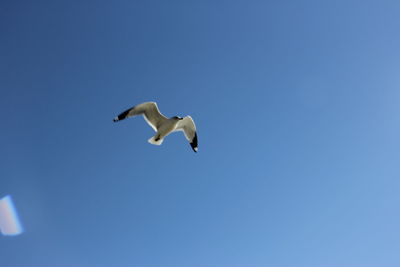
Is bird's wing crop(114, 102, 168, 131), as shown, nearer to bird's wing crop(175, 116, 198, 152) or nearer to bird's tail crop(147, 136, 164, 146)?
bird's tail crop(147, 136, 164, 146)

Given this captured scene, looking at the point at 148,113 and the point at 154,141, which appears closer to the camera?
the point at 154,141

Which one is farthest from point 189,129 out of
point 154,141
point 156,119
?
point 154,141

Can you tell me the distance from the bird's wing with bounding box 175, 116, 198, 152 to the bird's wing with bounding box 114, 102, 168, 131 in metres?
0.75

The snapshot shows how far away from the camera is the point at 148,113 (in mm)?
11062

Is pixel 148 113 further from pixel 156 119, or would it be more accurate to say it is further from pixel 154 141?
pixel 154 141

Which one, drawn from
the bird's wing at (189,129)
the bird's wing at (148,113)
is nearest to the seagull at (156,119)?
the bird's wing at (148,113)

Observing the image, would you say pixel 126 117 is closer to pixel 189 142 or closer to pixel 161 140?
pixel 161 140

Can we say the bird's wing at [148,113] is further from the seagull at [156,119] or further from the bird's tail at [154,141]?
the bird's tail at [154,141]

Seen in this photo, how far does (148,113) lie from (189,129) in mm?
1684

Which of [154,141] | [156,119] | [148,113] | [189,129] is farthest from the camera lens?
[189,129]

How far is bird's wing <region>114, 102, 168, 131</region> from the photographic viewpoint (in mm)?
10672

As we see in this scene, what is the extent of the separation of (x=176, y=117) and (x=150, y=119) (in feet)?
2.91

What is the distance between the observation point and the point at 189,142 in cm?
1216

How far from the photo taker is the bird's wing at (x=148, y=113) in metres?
10.7
